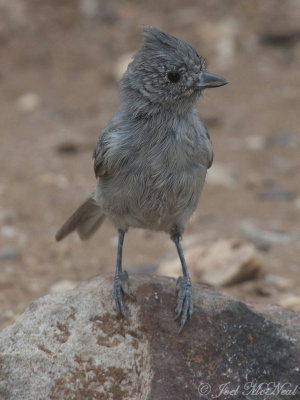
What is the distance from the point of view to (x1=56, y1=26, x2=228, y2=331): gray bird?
12.8 feet

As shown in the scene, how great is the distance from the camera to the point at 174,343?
349 cm

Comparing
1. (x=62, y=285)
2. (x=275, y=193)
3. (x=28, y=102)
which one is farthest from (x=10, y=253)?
(x=28, y=102)

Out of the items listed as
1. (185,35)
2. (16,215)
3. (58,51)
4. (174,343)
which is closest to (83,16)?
(58,51)

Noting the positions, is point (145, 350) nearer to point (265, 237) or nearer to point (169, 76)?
point (169, 76)

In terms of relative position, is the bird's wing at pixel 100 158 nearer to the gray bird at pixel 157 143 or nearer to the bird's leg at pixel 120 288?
the gray bird at pixel 157 143

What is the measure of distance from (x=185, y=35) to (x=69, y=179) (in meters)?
3.75

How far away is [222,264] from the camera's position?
543cm

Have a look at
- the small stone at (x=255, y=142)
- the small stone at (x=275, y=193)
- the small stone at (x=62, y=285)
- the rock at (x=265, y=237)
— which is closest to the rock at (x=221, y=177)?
the small stone at (x=275, y=193)

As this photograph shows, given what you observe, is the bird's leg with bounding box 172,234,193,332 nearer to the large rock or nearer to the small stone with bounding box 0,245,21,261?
the large rock

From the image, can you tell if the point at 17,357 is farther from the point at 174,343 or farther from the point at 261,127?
the point at 261,127

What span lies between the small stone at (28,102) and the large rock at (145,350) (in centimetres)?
559

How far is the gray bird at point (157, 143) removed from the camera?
389 cm

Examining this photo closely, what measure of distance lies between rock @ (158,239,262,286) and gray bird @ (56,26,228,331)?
131 cm

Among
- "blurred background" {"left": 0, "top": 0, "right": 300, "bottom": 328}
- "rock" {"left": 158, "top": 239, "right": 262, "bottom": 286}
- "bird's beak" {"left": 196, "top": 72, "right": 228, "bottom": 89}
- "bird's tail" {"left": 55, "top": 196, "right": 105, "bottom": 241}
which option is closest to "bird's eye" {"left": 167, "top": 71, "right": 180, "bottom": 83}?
"bird's beak" {"left": 196, "top": 72, "right": 228, "bottom": 89}
